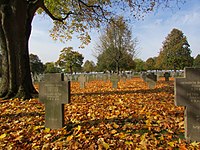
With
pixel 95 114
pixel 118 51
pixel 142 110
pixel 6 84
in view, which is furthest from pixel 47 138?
pixel 118 51

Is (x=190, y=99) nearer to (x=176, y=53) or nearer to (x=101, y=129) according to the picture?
(x=101, y=129)

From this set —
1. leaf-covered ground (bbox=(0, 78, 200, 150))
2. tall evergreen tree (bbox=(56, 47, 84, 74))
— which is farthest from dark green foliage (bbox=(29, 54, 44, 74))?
leaf-covered ground (bbox=(0, 78, 200, 150))

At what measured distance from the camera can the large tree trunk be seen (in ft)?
25.0

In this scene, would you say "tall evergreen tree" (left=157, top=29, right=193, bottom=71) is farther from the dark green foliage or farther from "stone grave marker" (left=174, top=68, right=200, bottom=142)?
the dark green foliage

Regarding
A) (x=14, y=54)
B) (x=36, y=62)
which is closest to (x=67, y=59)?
(x=36, y=62)

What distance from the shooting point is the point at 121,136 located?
3510 millimetres

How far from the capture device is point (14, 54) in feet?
25.3

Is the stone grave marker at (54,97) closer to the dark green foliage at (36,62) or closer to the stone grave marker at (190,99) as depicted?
the stone grave marker at (190,99)

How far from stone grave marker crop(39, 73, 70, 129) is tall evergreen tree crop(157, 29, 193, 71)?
134 ft

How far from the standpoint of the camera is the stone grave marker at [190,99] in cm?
329

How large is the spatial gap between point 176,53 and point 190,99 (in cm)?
4140

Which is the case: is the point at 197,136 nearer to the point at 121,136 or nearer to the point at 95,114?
the point at 121,136

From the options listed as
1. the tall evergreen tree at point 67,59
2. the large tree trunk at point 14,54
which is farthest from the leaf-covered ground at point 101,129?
the tall evergreen tree at point 67,59

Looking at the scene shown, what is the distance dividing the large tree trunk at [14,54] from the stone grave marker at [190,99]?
643 cm
